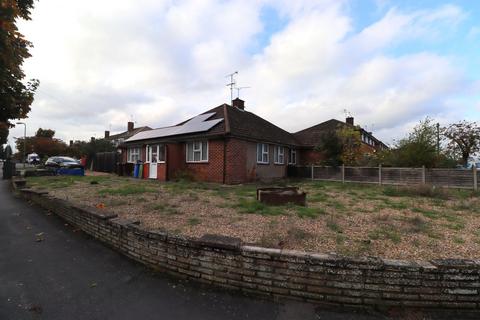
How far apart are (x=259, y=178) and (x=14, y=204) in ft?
39.9

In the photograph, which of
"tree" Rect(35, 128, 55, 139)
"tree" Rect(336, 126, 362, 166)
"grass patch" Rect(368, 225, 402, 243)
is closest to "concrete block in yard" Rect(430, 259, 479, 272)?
"grass patch" Rect(368, 225, 402, 243)

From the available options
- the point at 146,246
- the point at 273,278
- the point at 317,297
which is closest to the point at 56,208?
the point at 146,246

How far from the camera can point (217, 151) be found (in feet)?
48.7

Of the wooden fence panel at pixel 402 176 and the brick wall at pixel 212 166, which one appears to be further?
the brick wall at pixel 212 166

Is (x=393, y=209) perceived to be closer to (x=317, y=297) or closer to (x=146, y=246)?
(x=317, y=297)

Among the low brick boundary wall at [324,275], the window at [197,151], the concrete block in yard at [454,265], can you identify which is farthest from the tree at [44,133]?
the concrete block in yard at [454,265]

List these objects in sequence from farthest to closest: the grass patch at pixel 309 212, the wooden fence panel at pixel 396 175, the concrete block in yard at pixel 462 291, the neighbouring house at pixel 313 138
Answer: the neighbouring house at pixel 313 138 < the wooden fence panel at pixel 396 175 < the grass patch at pixel 309 212 < the concrete block in yard at pixel 462 291

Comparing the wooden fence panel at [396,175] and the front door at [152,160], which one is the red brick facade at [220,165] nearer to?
the front door at [152,160]

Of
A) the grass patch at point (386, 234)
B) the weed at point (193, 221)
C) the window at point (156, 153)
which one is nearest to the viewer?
the grass patch at point (386, 234)

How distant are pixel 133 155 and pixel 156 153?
15.1 feet

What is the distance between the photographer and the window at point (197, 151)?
1566 centimetres

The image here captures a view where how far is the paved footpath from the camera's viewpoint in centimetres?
292

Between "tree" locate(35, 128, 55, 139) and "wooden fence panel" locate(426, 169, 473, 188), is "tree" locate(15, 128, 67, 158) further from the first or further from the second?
"wooden fence panel" locate(426, 169, 473, 188)

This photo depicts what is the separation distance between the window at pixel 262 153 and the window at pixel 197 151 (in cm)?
364
